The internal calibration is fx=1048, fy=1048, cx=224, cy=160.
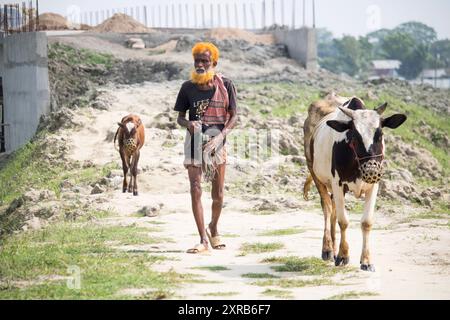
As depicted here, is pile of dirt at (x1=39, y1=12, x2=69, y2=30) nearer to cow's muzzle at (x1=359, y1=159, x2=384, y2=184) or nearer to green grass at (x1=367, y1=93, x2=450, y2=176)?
green grass at (x1=367, y1=93, x2=450, y2=176)

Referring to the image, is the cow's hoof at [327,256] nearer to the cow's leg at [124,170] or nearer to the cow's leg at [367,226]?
the cow's leg at [367,226]

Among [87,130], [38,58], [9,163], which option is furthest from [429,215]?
[38,58]

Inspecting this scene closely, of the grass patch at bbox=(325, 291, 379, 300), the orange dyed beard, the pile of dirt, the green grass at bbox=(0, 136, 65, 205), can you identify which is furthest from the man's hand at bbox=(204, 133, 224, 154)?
the pile of dirt

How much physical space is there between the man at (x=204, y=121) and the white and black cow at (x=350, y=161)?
110 cm

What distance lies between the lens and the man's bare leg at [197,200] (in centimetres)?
1180

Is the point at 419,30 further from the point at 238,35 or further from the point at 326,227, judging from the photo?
the point at 326,227

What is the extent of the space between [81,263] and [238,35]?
3422 centimetres

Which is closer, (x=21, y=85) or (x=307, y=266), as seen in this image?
(x=307, y=266)

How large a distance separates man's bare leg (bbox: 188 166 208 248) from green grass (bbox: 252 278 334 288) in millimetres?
1932

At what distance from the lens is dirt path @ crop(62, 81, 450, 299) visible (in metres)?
9.48

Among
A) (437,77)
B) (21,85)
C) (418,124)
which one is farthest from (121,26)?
(437,77)

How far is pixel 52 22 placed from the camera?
4434 cm

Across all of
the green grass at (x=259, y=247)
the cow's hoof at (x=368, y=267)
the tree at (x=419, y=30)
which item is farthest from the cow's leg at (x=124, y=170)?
the tree at (x=419, y=30)
